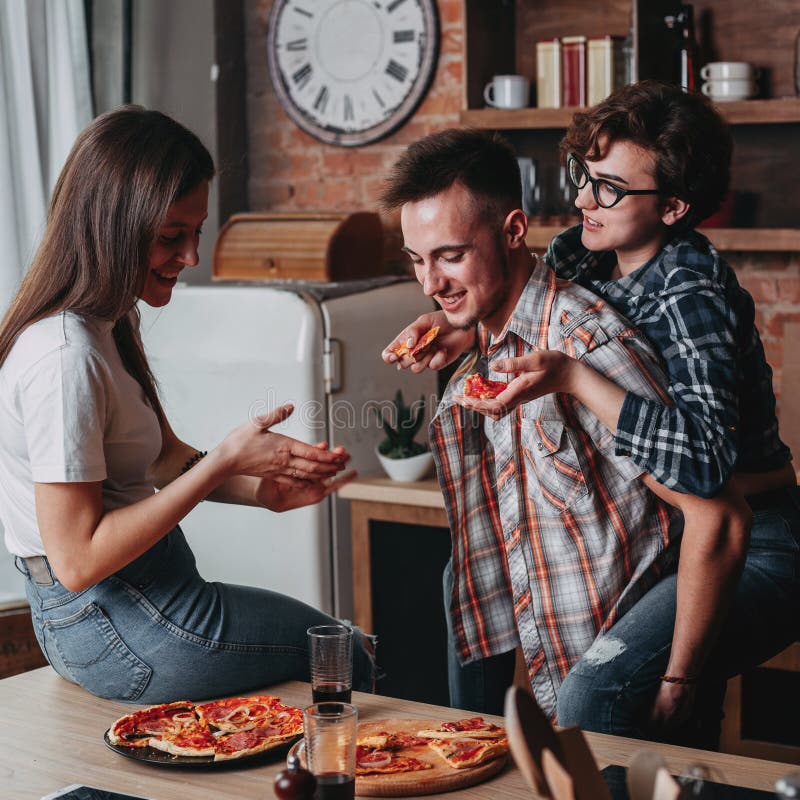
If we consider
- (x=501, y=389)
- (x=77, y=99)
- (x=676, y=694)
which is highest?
(x=77, y=99)

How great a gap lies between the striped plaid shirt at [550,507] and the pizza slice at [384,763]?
580 mm

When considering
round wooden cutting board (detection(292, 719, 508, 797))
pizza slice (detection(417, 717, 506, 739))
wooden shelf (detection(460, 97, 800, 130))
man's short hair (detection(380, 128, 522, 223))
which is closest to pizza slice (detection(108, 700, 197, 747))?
round wooden cutting board (detection(292, 719, 508, 797))

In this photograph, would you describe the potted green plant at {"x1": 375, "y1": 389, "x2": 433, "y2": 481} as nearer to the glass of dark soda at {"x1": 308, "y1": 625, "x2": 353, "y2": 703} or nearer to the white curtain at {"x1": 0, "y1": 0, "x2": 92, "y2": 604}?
the white curtain at {"x1": 0, "y1": 0, "x2": 92, "y2": 604}

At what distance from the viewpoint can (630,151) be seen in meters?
2.07

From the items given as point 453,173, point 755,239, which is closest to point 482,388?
point 453,173

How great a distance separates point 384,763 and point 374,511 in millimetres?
1750

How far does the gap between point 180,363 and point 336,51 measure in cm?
131

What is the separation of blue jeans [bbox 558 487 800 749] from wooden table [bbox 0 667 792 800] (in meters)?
0.26

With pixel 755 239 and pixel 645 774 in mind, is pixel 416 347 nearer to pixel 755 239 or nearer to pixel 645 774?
pixel 645 774

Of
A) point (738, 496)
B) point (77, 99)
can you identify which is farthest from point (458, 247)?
point (77, 99)

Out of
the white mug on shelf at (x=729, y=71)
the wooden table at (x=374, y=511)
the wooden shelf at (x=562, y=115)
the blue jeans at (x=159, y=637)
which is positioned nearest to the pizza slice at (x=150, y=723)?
the blue jeans at (x=159, y=637)

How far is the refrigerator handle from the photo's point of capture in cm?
320

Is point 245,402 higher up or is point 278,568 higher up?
point 245,402

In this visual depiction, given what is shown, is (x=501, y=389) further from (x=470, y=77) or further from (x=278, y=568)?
(x=470, y=77)
